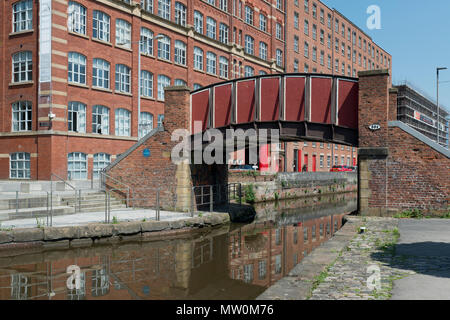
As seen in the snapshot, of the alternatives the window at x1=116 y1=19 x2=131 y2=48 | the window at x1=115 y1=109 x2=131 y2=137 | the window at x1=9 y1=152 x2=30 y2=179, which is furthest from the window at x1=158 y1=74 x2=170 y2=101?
the window at x1=9 y1=152 x2=30 y2=179

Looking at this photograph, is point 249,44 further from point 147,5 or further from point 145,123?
point 145,123

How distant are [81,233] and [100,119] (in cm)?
1454

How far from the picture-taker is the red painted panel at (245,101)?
1717cm

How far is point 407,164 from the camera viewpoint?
14.8 m

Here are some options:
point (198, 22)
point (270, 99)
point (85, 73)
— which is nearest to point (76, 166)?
point (85, 73)

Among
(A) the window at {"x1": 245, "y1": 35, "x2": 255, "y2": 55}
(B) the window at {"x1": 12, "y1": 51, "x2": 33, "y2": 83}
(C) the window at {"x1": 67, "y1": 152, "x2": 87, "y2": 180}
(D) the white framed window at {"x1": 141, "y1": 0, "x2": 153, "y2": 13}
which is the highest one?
(A) the window at {"x1": 245, "y1": 35, "x2": 255, "y2": 55}

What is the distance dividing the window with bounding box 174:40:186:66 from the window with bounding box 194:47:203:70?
1.47 metres

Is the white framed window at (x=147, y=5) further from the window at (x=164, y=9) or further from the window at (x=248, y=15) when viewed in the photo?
the window at (x=248, y=15)

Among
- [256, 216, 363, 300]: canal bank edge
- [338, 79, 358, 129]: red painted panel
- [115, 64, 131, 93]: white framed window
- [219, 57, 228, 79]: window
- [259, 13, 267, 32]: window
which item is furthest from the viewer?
[259, 13, 267, 32]: window

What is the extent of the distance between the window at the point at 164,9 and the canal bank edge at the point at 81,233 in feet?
66.7

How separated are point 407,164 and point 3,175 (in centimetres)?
2151

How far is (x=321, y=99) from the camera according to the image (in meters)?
16.2

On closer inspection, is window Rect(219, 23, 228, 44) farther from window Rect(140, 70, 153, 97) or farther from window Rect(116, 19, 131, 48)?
window Rect(116, 19, 131, 48)

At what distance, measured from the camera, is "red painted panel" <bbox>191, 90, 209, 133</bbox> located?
709 inches
